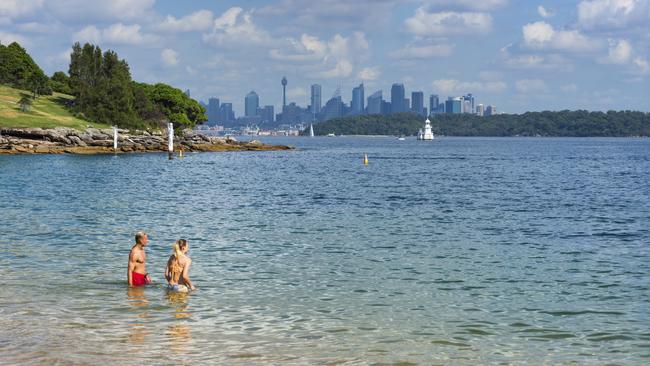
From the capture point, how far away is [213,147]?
173125mm

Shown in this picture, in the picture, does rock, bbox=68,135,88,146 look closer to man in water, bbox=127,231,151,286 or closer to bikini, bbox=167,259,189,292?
man in water, bbox=127,231,151,286

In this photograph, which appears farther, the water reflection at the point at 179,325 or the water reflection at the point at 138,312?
the water reflection at the point at 138,312

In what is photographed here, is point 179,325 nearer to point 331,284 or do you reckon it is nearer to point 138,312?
point 138,312

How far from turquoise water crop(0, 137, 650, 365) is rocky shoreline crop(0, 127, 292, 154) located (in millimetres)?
79875

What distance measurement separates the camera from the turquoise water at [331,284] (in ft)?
53.9

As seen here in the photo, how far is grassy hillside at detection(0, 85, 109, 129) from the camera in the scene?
461ft

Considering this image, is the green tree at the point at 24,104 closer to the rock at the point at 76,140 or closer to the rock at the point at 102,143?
the rock at the point at 102,143

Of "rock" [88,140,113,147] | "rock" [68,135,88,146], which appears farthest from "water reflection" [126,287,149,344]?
"rock" [88,140,113,147]

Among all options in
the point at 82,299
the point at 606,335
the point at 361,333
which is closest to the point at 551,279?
the point at 606,335

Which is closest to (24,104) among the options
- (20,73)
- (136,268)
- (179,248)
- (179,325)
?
(20,73)

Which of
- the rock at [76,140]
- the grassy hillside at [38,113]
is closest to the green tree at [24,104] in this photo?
the grassy hillside at [38,113]

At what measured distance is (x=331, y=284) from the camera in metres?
23.9

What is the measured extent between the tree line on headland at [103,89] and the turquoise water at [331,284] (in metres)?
119

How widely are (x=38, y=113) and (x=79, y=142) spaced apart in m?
22.2
